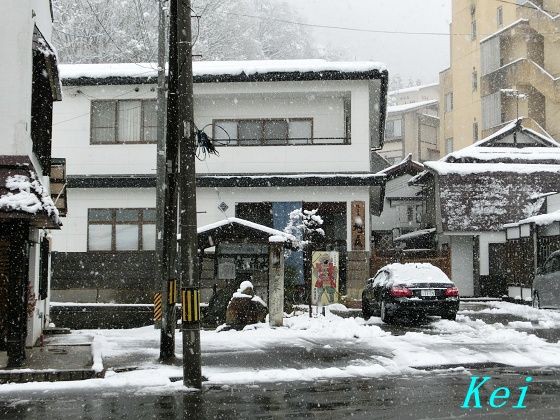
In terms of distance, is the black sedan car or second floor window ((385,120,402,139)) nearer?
the black sedan car

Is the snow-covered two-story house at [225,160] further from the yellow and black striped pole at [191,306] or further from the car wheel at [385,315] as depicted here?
the yellow and black striped pole at [191,306]

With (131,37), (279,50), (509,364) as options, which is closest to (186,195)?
(509,364)

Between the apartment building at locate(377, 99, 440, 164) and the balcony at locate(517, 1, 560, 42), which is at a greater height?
the balcony at locate(517, 1, 560, 42)

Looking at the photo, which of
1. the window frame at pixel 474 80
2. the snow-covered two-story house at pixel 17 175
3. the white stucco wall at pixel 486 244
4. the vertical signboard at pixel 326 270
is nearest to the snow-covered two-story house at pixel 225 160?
the vertical signboard at pixel 326 270

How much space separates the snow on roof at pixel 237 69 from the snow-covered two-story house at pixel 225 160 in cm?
5

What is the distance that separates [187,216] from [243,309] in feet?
30.6

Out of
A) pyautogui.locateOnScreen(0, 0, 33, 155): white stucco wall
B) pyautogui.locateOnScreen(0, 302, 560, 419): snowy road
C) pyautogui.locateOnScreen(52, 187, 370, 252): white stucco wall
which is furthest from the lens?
pyautogui.locateOnScreen(52, 187, 370, 252): white stucco wall

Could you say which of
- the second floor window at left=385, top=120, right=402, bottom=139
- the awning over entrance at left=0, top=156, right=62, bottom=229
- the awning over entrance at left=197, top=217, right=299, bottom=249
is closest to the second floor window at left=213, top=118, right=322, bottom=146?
the awning over entrance at left=197, top=217, right=299, bottom=249

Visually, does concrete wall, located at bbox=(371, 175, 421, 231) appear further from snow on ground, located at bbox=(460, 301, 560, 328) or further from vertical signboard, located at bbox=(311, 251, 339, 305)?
vertical signboard, located at bbox=(311, 251, 339, 305)

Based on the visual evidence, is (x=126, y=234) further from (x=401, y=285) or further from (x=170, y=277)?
(x=170, y=277)

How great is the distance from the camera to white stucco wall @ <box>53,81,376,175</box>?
94.5 ft

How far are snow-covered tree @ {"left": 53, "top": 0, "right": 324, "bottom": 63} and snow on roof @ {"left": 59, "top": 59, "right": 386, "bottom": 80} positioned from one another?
527 inches

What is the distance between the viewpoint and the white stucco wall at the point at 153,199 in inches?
1131

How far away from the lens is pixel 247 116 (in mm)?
29922
